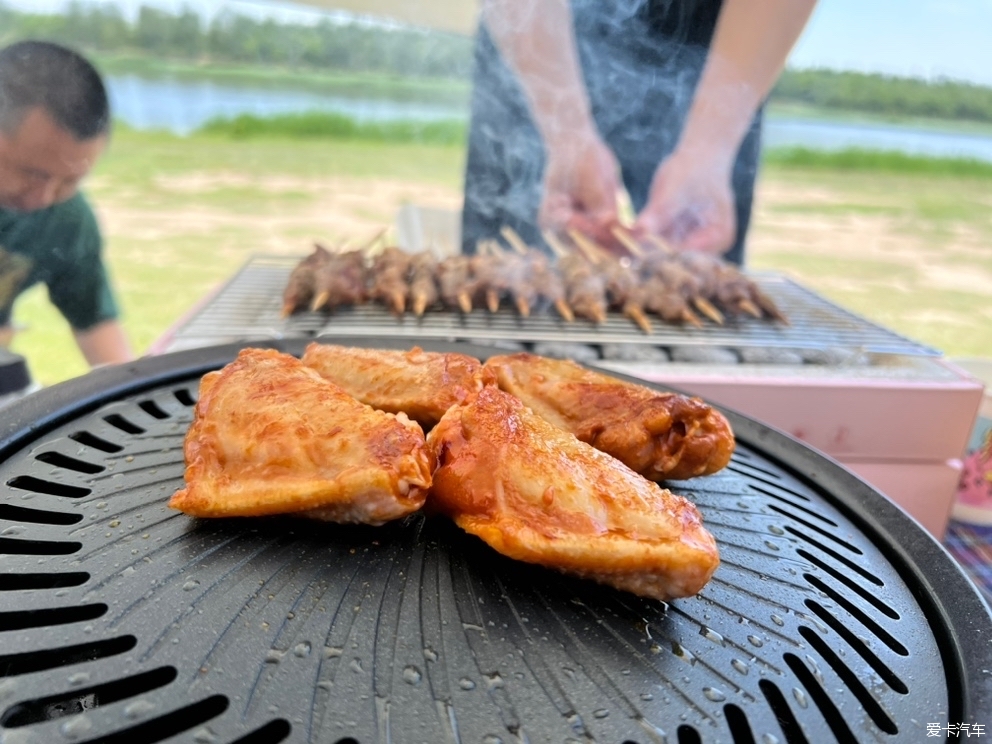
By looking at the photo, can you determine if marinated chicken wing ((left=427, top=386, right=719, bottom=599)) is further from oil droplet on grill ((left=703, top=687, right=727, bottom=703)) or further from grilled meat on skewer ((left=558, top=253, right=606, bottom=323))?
grilled meat on skewer ((left=558, top=253, right=606, bottom=323))

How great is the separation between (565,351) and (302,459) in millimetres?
1728

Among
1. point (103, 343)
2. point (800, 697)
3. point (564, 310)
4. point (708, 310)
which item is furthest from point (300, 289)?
point (800, 697)

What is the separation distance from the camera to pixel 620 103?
14.8 feet

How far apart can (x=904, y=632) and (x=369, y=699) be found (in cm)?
88

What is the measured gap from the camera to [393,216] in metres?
7.23

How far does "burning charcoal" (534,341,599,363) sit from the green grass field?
154 inches

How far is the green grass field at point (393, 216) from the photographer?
6656mm

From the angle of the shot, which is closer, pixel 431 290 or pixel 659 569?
pixel 659 569

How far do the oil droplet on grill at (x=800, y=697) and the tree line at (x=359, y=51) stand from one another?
474 cm

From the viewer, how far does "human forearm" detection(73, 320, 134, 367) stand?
3746 millimetres

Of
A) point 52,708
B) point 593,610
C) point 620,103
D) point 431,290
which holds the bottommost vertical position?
point 52,708

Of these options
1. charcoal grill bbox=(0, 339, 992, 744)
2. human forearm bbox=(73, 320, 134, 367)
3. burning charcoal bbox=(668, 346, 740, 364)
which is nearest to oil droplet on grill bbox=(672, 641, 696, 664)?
charcoal grill bbox=(0, 339, 992, 744)

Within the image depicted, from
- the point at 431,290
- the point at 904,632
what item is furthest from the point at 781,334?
the point at 904,632

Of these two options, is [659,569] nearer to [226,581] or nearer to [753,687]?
[753,687]
